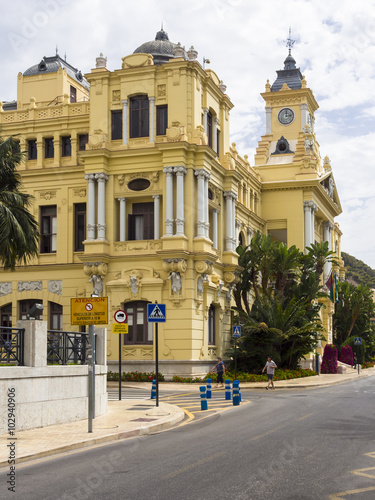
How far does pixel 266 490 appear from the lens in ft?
29.9

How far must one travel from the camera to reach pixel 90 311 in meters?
15.2

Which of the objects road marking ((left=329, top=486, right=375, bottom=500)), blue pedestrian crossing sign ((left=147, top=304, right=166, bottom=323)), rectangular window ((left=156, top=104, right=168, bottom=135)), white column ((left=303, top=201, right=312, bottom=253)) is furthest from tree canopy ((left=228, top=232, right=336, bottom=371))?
road marking ((left=329, top=486, right=375, bottom=500))

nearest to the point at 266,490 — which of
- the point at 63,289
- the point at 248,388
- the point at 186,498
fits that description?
the point at 186,498

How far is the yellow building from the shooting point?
3703cm

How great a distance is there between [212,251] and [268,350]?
634 cm

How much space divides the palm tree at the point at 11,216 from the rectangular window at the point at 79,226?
14665 millimetres

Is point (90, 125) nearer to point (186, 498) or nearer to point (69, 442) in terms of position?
point (69, 442)

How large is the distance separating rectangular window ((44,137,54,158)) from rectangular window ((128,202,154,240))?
6952mm

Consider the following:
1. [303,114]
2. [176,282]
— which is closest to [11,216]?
[176,282]

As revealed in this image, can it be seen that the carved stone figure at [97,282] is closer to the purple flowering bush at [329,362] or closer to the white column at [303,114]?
the purple flowering bush at [329,362]

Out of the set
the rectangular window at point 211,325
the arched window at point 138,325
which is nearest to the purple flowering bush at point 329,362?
the rectangular window at point 211,325

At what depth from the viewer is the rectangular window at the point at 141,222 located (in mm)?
39219

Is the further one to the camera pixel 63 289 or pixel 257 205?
pixel 257 205

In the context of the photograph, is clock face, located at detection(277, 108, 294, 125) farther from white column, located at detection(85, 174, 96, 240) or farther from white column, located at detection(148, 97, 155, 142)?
white column, located at detection(85, 174, 96, 240)
